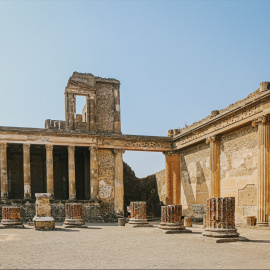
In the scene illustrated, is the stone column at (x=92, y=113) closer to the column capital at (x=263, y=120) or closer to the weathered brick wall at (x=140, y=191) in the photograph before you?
the weathered brick wall at (x=140, y=191)

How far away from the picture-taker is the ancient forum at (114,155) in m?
14.1

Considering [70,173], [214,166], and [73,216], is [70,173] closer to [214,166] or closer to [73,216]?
[73,216]

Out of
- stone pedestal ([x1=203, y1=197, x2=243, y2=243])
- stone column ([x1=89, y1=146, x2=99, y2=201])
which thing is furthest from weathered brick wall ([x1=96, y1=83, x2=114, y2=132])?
stone pedestal ([x1=203, y1=197, x2=243, y2=243])

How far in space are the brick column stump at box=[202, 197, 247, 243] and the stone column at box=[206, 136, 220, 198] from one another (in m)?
7.21

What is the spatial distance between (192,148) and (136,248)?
1227 centimetres

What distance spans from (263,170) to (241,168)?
1.74 meters

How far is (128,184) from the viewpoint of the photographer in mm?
26672

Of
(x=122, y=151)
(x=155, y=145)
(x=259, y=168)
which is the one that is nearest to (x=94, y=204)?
(x=122, y=151)

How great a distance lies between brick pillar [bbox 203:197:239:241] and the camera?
843cm

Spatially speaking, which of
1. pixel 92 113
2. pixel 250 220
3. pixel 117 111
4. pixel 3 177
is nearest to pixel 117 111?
pixel 117 111

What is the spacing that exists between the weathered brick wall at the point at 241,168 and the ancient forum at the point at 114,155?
0.04 meters

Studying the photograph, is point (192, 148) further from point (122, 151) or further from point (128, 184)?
point (128, 184)

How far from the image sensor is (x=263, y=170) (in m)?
12.7

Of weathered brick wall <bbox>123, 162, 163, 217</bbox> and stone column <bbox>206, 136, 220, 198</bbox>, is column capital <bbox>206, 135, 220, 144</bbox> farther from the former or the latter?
weathered brick wall <bbox>123, 162, 163, 217</bbox>
